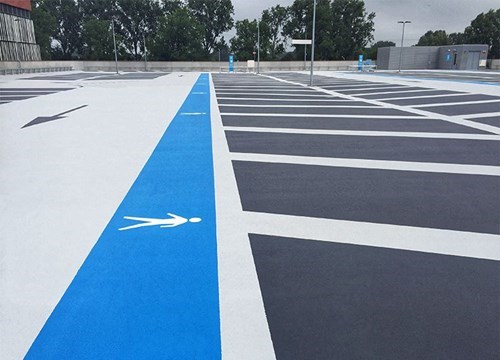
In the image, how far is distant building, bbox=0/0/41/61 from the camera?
47.7 meters

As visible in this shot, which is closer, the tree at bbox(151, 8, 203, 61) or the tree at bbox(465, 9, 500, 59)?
the tree at bbox(151, 8, 203, 61)

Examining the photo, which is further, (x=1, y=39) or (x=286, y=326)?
(x=1, y=39)

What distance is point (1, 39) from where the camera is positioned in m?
47.2

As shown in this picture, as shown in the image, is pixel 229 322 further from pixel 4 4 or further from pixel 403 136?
pixel 4 4

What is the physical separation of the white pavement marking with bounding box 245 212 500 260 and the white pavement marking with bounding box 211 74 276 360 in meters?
0.26

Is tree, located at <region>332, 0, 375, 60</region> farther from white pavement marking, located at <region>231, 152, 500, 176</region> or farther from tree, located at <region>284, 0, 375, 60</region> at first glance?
white pavement marking, located at <region>231, 152, 500, 176</region>

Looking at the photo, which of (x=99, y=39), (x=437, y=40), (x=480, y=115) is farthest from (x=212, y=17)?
(x=480, y=115)

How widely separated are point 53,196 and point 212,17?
254 ft

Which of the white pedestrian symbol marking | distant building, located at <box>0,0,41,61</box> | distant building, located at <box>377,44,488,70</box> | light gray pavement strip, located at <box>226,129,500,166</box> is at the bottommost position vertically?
the white pedestrian symbol marking

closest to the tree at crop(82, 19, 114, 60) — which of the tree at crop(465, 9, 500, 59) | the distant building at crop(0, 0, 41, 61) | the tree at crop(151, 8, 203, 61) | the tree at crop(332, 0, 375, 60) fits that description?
the tree at crop(151, 8, 203, 61)

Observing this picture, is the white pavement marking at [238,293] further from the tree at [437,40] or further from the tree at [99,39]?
the tree at [437,40]

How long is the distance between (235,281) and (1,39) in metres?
56.3

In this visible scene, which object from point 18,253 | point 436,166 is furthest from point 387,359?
point 436,166

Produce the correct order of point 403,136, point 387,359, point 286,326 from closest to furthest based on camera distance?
point 387,359
point 286,326
point 403,136
